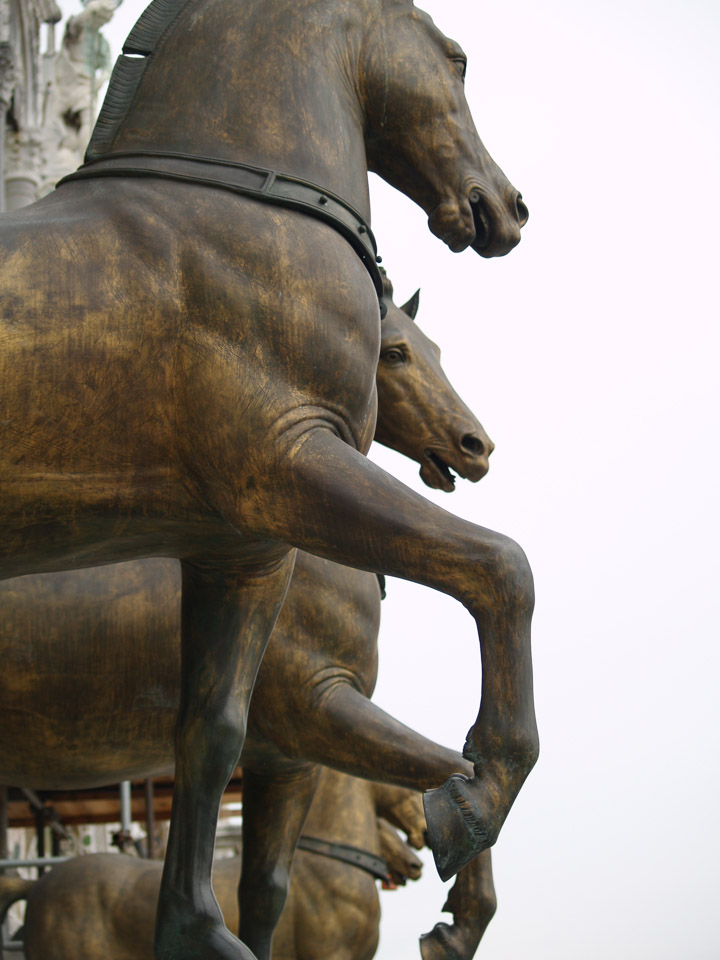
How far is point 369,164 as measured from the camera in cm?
378

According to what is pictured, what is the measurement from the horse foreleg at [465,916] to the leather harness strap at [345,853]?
1.73m

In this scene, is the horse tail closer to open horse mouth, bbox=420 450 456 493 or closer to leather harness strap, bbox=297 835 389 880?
leather harness strap, bbox=297 835 389 880

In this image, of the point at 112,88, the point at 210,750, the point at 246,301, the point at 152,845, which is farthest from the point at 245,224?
the point at 152,845

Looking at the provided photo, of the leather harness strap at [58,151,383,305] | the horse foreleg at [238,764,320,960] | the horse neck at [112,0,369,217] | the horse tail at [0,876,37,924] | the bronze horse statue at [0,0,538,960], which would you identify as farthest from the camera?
the horse tail at [0,876,37,924]

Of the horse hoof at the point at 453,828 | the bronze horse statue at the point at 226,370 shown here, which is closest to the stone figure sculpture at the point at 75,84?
the bronze horse statue at the point at 226,370

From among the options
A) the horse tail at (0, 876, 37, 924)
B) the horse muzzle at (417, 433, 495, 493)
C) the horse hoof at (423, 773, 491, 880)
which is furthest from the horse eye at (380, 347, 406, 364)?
the horse hoof at (423, 773, 491, 880)

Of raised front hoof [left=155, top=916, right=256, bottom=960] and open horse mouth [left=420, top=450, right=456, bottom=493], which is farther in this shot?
open horse mouth [left=420, top=450, right=456, bottom=493]

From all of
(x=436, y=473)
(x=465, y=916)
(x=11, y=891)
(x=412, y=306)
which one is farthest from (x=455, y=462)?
(x=11, y=891)

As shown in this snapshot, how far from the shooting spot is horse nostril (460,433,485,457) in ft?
19.1

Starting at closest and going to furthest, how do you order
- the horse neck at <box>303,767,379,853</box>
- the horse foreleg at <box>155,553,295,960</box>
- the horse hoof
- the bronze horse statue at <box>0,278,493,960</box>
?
the horse hoof → the horse foreleg at <box>155,553,295,960</box> → the bronze horse statue at <box>0,278,493,960</box> → the horse neck at <box>303,767,379,853</box>

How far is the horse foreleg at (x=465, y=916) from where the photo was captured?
4324mm

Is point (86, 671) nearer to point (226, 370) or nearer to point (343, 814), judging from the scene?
point (343, 814)

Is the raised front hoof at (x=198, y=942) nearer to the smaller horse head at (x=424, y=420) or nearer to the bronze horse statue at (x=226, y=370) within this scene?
the bronze horse statue at (x=226, y=370)

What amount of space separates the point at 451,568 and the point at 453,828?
502mm
